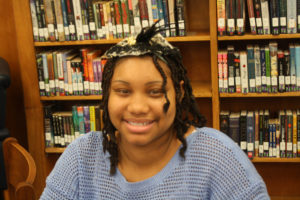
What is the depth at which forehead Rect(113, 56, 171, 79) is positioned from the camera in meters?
1.19

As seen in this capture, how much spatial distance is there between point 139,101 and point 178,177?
249 mm

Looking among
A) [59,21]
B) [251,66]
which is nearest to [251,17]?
[251,66]

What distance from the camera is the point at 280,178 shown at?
3064mm

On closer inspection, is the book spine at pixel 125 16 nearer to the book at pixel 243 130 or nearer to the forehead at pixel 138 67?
the book at pixel 243 130

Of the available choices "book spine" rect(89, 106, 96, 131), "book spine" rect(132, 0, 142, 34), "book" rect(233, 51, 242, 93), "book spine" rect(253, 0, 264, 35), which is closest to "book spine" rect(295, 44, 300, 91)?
"book spine" rect(253, 0, 264, 35)

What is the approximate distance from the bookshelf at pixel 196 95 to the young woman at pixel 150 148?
1394mm

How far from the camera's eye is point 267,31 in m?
2.59

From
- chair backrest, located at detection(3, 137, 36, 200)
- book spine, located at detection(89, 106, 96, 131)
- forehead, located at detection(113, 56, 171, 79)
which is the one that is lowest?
book spine, located at detection(89, 106, 96, 131)

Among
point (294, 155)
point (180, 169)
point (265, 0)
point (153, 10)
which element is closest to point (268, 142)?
point (294, 155)

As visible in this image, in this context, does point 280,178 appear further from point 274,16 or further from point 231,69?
point 274,16

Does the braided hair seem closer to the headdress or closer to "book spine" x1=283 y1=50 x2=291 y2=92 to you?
the headdress

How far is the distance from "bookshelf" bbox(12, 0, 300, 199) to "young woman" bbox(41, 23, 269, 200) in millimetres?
1394

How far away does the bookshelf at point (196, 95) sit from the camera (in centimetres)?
276

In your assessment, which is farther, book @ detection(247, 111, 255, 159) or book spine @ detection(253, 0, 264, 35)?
book @ detection(247, 111, 255, 159)
